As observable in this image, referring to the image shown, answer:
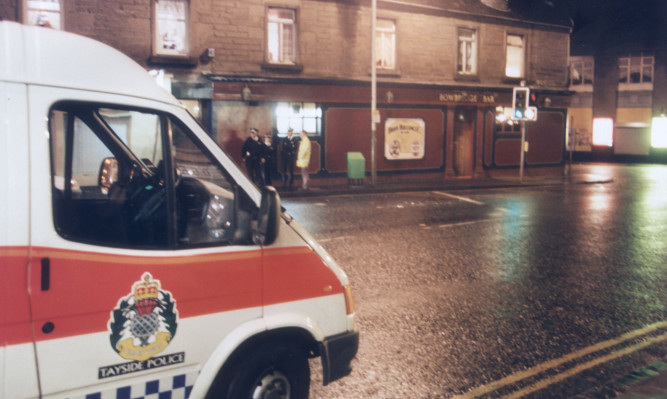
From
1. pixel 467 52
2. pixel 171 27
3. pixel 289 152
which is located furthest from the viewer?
pixel 467 52

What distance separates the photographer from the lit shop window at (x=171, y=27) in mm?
20438

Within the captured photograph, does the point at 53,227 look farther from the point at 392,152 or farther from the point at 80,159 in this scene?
the point at 392,152

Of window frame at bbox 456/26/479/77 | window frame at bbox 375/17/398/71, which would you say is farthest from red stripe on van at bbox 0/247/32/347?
window frame at bbox 456/26/479/77

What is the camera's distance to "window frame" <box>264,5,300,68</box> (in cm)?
2209

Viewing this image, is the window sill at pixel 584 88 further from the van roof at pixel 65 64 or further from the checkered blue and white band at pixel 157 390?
the checkered blue and white band at pixel 157 390

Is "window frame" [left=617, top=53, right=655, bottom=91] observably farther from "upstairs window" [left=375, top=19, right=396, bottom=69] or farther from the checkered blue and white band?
the checkered blue and white band

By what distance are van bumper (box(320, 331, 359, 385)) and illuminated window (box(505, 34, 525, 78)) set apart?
26.8 m

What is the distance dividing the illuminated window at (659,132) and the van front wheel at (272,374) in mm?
50187

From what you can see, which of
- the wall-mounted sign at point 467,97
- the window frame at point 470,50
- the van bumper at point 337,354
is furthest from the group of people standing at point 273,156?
the van bumper at point 337,354

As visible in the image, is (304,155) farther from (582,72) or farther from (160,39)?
(582,72)

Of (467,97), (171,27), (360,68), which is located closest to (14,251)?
(171,27)

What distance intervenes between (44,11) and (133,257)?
61.6 ft

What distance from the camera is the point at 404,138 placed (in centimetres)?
2553

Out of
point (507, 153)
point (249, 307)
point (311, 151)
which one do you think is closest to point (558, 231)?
point (249, 307)
